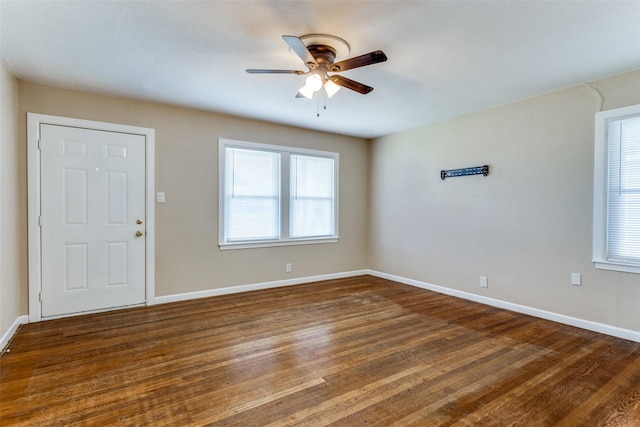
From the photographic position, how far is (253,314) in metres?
3.61

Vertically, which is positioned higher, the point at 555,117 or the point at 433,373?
the point at 555,117

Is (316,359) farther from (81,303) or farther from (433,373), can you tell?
(81,303)

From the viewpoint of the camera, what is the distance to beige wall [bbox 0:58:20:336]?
273 centimetres

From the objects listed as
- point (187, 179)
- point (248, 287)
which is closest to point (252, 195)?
point (187, 179)

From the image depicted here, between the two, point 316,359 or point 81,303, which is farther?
point 81,303

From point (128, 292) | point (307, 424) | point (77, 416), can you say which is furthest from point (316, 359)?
point (128, 292)

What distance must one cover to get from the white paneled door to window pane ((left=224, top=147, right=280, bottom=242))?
110cm

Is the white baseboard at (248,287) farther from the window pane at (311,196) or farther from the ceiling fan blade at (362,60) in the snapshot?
the ceiling fan blade at (362,60)

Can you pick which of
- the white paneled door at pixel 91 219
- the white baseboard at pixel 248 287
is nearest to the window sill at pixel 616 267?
the white baseboard at pixel 248 287

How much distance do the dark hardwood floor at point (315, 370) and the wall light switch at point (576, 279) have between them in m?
0.49

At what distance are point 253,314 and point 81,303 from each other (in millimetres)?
1929

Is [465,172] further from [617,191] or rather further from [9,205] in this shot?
[9,205]

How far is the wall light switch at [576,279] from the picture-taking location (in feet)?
10.8

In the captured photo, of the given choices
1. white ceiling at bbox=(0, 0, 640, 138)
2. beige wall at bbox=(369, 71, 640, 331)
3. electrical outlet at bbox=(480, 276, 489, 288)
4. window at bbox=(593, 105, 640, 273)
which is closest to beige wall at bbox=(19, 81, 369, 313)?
white ceiling at bbox=(0, 0, 640, 138)
